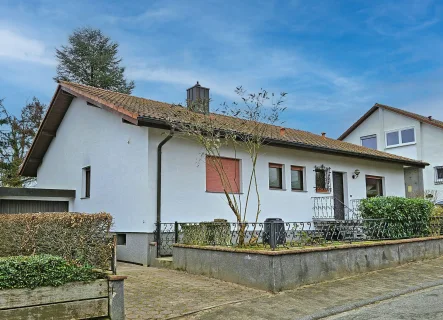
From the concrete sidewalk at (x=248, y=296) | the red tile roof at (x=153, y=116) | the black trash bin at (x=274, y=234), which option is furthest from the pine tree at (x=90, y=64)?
the black trash bin at (x=274, y=234)

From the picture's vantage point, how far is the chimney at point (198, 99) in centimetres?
1204

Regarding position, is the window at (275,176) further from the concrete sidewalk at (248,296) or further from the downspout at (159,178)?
the concrete sidewalk at (248,296)

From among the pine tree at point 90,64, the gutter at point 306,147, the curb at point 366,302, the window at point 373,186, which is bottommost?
the curb at point 366,302

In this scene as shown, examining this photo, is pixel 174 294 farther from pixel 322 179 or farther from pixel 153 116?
pixel 322 179

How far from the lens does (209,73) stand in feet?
54.1

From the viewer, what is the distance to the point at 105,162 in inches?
527

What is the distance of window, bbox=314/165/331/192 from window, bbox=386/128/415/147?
14652 mm

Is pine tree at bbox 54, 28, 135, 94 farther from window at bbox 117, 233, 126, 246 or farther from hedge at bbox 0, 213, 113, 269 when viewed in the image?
hedge at bbox 0, 213, 113, 269

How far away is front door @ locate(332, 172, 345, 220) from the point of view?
54.6ft

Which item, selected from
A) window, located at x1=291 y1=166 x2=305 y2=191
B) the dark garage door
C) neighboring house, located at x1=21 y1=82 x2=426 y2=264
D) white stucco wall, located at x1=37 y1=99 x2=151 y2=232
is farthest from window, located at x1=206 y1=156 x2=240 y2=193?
the dark garage door

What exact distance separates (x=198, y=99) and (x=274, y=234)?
5522 mm

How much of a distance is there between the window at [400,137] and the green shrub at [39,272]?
88.0 ft

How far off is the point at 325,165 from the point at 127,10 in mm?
8994

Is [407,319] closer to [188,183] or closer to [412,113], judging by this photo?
[188,183]
